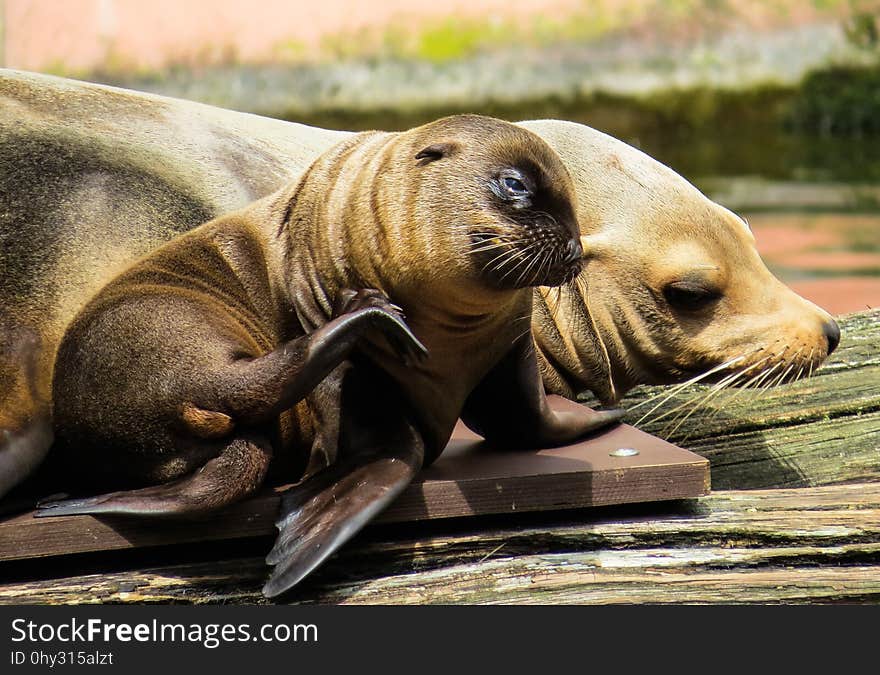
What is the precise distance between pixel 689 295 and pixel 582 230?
0.38 m

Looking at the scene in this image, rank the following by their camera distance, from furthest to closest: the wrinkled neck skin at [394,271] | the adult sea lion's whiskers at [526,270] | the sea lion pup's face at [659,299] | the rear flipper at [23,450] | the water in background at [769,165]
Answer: the water in background at [769,165]
the sea lion pup's face at [659,299]
the rear flipper at [23,450]
the wrinkled neck skin at [394,271]
the adult sea lion's whiskers at [526,270]

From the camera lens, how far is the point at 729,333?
358 centimetres

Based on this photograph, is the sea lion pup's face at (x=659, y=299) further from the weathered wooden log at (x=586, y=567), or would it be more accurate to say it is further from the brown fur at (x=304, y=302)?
the brown fur at (x=304, y=302)

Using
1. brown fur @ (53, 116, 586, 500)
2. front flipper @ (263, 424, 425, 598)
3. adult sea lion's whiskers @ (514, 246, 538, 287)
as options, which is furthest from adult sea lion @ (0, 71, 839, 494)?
adult sea lion's whiskers @ (514, 246, 538, 287)

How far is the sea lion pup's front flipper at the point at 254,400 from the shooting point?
257cm

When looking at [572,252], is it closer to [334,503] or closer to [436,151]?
[436,151]

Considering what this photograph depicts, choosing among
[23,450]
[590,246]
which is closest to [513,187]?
[590,246]

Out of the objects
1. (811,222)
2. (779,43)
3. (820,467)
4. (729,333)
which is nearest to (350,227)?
(729,333)

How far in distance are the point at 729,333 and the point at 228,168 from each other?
5.12ft

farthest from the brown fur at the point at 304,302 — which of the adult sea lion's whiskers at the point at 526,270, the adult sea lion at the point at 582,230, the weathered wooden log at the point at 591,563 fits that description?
the adult sea lion at the point at 582,230

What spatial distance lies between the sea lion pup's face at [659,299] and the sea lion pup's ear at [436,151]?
115cm

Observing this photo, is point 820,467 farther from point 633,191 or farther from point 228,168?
point 228,168

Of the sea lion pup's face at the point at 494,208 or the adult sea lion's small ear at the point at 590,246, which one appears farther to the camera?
the adult sea lion's small ear at the point at 590,246

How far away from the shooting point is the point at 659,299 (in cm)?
367
